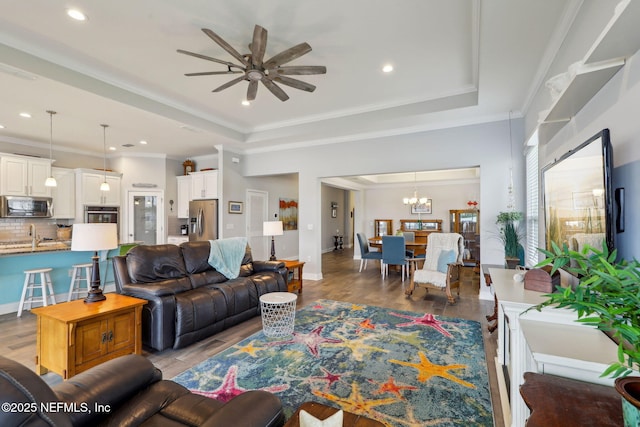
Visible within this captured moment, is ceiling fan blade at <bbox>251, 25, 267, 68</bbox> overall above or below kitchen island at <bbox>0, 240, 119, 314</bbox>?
above

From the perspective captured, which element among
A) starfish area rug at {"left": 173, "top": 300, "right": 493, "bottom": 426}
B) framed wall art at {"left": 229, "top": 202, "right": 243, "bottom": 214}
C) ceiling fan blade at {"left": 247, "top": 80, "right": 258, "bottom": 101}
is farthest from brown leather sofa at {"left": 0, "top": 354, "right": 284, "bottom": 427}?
framed wall art at {"left": 229, "top": 202, "right": 243, "bottom": 214}

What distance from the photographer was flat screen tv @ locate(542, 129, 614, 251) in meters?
1.47

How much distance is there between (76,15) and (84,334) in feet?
9.22

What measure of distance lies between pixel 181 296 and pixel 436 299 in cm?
376

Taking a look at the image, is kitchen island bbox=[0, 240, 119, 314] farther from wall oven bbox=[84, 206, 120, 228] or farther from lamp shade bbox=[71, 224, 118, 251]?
lamp shade bbox=[71, 224, 118, 251]

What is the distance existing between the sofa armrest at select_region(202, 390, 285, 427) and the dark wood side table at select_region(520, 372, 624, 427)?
89 cm

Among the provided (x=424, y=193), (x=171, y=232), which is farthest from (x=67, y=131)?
(x=424, y=193)

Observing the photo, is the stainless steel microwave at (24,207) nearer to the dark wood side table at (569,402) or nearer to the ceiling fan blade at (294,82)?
the ceiling fan blade at (294,82)

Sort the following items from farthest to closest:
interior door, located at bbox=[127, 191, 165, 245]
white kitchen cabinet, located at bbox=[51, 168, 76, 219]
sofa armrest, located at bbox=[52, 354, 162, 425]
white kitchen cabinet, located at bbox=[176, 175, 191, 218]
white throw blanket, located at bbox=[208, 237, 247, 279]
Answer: white kitchen cabinet, located at bbox=[176, 175, 191, 218] < interior door, located at bbox=[127, 191, 165, 245] < white kitchen cabinet, located at bbox=[51, 168, 76, 219] < white throw blanket, located at bbox=[208, 237, 247, 279] < sofa armrest, located at bbox=[52, 354, 162, 425]

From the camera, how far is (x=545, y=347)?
1271 mm

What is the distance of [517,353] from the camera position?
1.67m

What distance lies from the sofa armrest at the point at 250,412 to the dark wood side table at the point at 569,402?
34.9 inches

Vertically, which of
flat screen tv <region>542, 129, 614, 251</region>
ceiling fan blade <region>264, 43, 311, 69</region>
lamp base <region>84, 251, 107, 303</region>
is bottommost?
lamp base <region>84, 251, 107, 303</region>

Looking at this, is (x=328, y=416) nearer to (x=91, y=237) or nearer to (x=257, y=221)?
(x=91, y=237)
